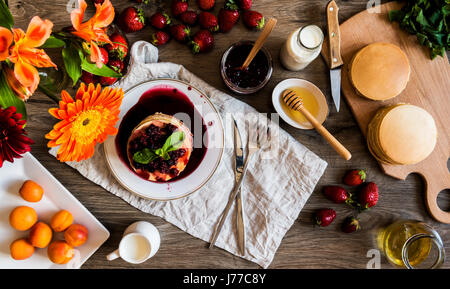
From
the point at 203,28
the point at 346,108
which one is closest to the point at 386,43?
the point at 346,108

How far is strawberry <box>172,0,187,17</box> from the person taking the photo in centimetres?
138

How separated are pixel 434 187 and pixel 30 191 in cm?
174

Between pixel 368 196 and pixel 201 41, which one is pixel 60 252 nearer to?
pixel 201 41

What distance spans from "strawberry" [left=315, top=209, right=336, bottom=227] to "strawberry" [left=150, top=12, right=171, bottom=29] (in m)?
1.07

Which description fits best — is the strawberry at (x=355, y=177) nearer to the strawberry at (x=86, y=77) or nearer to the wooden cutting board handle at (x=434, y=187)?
the wooden cutting board handle at (x=434, y=187)

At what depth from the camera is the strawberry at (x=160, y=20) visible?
1.38 m

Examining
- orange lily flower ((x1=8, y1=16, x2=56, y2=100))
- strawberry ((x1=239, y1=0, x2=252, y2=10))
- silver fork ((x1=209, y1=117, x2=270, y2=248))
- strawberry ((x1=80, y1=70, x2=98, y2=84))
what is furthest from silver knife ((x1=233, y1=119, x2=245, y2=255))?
orange lily flower ((x1=8, y1=16, x2=56, y2=100))

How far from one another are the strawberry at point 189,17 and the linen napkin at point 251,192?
0.60 feet

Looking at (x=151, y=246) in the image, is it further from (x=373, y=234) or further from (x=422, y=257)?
(x=422, y=257)

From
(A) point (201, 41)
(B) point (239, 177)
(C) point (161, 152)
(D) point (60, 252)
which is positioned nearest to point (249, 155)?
(B) point (239, 177)

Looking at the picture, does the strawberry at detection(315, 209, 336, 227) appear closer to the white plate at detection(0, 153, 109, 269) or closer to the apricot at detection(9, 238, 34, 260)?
the white plate at detection(0, 153, 109, 269)

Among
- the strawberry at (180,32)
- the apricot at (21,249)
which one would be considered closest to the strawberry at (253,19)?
the strawberry at (180,32)

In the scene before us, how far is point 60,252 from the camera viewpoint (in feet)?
4.30

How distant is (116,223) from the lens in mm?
1426
